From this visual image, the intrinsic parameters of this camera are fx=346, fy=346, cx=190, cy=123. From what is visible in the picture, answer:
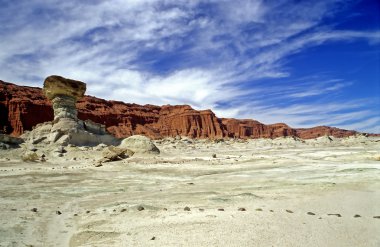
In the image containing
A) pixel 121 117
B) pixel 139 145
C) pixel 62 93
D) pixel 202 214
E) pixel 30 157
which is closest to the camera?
pixel 202 214

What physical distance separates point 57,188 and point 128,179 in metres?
Answer: 3.98

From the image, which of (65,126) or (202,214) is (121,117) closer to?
(65,126)

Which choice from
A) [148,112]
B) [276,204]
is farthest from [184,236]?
[148,112]

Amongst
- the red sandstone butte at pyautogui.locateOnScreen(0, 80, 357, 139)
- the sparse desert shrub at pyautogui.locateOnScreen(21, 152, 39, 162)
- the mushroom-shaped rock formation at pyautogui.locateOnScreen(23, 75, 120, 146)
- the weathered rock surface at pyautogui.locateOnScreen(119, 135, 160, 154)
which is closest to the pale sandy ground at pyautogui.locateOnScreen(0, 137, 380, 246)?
the sparse desert shrub at pyautogui.locateOnScreen(21, 152, 39, 162)

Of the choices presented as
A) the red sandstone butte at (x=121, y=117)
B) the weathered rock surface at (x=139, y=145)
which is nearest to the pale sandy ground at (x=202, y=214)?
the weathered rock surface at (x=139, y=145)

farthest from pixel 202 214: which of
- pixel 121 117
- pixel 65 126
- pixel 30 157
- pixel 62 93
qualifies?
pixel 121 117

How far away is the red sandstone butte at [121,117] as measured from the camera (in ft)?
309

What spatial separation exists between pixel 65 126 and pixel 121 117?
93.9 meters

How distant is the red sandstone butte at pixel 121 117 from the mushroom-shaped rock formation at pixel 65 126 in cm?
5587

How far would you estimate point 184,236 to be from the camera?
21.3 feet

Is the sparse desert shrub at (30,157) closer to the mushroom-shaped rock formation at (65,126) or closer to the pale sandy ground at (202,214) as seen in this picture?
the mushroom-shaped rock formation at (65,126)

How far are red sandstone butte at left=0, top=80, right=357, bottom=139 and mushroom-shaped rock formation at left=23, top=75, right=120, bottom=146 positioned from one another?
55.9 m

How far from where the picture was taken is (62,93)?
3944 cm

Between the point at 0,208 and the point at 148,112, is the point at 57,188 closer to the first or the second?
the point at 0,208
